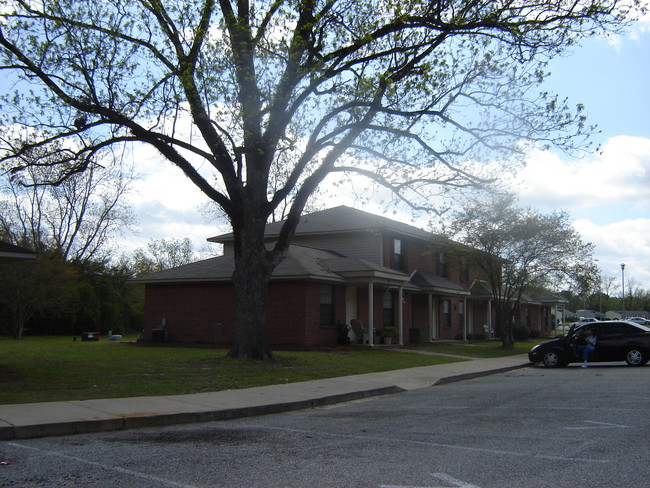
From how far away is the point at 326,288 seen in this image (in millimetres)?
25859

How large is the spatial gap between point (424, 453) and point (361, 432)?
1.61 meters

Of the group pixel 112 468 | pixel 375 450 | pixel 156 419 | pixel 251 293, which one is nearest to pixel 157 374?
pixel 251 293

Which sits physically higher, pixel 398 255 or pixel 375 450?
pixel 398 255

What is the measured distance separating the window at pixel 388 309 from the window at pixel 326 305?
441cm

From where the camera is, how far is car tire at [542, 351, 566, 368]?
1995 centimetres

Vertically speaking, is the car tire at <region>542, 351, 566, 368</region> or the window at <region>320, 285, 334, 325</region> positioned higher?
the window at <region>320, 285, 334, 325</region>

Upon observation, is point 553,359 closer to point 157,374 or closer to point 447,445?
point 157,374

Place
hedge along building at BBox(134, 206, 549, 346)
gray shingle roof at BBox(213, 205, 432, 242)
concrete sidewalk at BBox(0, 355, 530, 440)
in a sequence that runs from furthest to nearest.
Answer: gray shingle roof at BBox(213, 205, 432, 242) < hedge along building at BBox(134, 206, 549, 346) < concrete sidewalk at BBox(0, 355, 530, 440)

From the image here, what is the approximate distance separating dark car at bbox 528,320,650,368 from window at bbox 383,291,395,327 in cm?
1073

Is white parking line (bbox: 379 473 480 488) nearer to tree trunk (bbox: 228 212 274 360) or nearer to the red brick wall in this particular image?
tree trunk (bbox: 228 212 274 360)

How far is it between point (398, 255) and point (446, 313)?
6.92 m

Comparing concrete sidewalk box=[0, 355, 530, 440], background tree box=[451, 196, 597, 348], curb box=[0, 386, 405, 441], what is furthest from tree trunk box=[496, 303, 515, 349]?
curb box=[0, 386, 405, 441]

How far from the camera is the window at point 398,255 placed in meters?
31.3

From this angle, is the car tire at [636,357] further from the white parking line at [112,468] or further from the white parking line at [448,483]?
the white parking line at [112,468]
